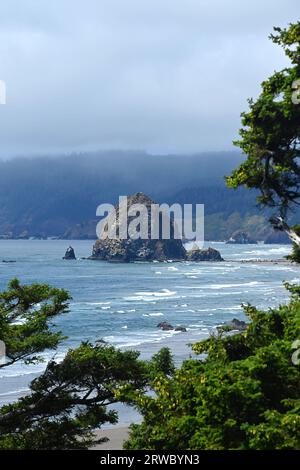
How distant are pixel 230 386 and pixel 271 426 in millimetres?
1285

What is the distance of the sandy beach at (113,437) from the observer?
117 ft

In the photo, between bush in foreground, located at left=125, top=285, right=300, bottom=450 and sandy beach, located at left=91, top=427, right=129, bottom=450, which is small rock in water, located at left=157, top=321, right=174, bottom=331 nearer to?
sandy beach, located at left=91, top=427, right=129, bottom=450

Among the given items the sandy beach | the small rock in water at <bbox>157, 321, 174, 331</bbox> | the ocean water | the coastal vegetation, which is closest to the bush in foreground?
the coastal vegetation

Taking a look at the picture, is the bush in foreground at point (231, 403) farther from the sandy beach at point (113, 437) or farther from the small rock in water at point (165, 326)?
the small rock in water at point (165, 326)

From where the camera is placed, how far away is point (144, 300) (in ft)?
331

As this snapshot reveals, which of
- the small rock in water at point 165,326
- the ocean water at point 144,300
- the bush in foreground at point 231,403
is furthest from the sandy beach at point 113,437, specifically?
the small rock in water at point 165,326

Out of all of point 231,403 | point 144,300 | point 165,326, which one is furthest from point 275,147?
point 144,300

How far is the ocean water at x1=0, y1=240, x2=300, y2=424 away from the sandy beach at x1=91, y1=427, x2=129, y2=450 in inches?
312

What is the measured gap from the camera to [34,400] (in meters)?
20.0

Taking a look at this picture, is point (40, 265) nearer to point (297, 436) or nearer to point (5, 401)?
point (5, 401)

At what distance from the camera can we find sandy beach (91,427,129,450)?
35709 mm

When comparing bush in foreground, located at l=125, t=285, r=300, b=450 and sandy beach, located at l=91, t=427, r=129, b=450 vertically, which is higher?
bush in foreground, located at l=125, t=285, r=300, b=450

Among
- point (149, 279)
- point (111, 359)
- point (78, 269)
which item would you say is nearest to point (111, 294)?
point (149, 279)

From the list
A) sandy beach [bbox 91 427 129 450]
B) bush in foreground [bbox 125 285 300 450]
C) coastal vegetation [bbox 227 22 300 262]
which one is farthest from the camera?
sandy beach [bbox 91 427 129 450]
